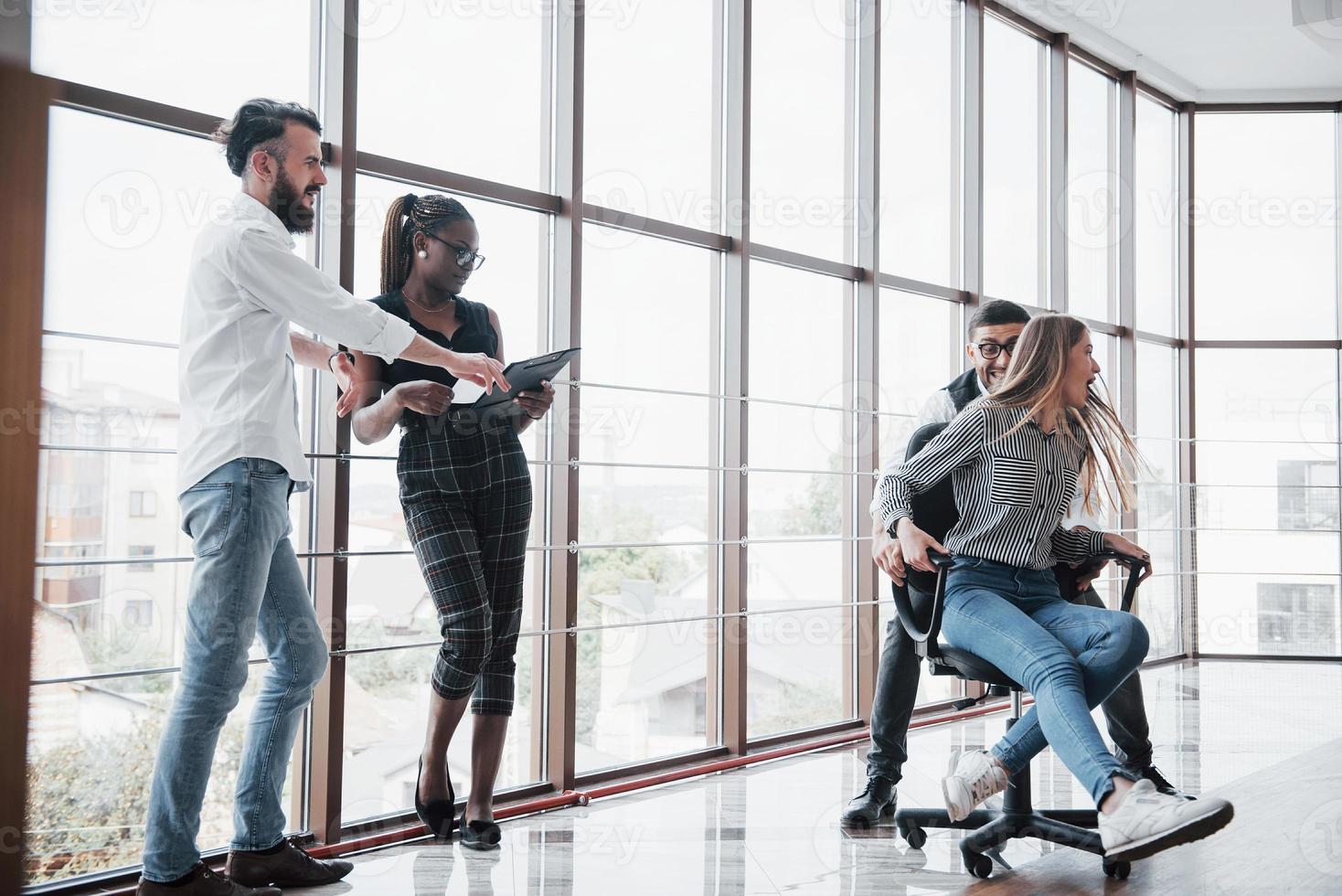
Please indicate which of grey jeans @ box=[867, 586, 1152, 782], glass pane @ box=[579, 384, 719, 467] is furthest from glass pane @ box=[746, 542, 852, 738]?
grey jeans @ box=[867, 586, 1152, 782]

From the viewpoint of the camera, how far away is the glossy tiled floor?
77.4 inches

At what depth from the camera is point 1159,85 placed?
5473 mm

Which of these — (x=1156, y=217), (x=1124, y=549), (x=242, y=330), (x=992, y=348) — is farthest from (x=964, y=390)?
(x=1156, y=217)

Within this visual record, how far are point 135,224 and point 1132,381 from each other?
4562mm

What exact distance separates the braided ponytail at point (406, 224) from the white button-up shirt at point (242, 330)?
42 centimetres

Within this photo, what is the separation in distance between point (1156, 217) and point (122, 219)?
506 centimetres

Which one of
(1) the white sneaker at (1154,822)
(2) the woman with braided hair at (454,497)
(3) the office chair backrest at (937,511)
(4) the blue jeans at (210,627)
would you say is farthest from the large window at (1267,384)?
(4) the blue jeans at (210,627)

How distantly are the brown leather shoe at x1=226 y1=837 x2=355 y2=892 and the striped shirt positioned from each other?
125cm

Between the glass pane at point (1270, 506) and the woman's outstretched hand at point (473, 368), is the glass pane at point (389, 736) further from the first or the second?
the glass pane at point (1270, 506)

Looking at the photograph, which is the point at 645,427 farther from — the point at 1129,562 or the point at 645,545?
the point at 1129,562

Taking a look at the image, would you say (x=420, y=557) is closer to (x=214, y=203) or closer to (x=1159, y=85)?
(x=214, y=203)

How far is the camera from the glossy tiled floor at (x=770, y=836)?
1966 millimetres

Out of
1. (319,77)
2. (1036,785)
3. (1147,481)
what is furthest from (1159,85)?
(319,77)

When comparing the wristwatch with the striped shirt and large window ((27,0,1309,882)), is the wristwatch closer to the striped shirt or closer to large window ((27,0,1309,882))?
large window ((27,0,1309,882))
